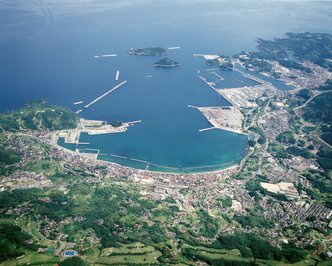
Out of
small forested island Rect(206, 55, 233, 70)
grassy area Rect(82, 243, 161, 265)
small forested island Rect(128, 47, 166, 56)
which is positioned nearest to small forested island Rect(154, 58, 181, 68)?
small forested island Rect(128, 47, 166, 56)

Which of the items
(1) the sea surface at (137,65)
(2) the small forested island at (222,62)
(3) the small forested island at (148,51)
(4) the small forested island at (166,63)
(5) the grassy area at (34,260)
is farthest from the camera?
(3) the small forested island at (148,51)

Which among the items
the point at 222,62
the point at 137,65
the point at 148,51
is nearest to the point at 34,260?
the point at 137,65

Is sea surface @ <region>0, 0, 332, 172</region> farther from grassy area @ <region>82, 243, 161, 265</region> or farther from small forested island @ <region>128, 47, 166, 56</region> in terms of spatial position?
grassy area @ <region>82, 243, 161, 265</region>

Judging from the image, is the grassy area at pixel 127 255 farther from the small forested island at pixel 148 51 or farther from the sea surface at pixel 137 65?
the small forested island at pixel 148 51

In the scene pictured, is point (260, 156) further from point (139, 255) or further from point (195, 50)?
point (195, 50)

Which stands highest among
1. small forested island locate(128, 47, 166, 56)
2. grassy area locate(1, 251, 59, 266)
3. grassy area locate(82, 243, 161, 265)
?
small forested island locate(128, 47, 166, 56)

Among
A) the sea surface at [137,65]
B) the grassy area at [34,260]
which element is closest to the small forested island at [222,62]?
the sea surface at [137,65]
